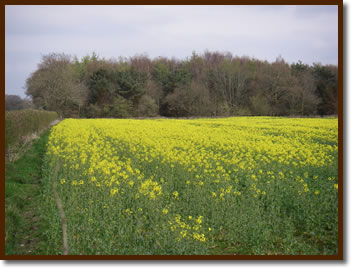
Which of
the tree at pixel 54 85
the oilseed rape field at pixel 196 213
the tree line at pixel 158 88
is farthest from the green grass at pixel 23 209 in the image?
the tree line at pixel 158 88

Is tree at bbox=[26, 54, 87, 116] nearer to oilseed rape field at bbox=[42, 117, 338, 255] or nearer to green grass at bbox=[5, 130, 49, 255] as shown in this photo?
green grass at bbox=[5, 130, 49, 255]

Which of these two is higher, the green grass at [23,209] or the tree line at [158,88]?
the tree line at [158,88]

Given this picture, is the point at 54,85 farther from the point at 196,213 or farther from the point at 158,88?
the point at 196,213

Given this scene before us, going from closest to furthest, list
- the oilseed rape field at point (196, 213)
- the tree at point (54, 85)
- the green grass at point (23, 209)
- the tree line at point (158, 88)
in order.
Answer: the oilseed rape field at point (196, 213) → the green grass at point (23, 209) → the tree at point (54, 85) → the tree line at point (158, 88)

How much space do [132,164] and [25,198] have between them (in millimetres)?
3251

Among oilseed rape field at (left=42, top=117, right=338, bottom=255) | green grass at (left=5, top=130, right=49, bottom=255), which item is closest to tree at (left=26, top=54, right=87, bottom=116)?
green grass at (left=5, top=130, right=49, bottom=255)

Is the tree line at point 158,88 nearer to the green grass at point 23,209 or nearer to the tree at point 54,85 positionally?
the tree at point 54,85

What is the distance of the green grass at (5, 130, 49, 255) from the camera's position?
219 inches

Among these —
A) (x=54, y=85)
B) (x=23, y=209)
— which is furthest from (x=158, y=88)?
(x=23, y=209)

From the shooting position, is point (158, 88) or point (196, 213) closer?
point (196, 213)

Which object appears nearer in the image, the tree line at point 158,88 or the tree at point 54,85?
the tree at point 54,85

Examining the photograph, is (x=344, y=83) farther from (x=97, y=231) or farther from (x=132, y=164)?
(x=132, y=164)

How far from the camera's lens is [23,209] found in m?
7.25

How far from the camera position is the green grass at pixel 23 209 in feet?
18.3
